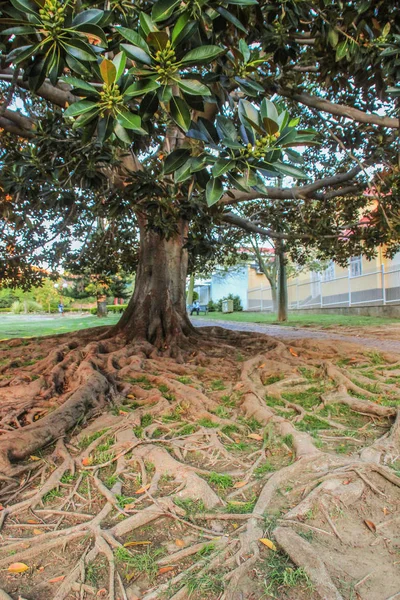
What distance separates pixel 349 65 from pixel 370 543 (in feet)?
13.2

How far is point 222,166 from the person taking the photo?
1.68m

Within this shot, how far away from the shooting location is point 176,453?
3.10 m

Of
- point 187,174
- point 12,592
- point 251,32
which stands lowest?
point 12,592

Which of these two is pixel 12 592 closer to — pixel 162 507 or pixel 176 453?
pixel 162 507

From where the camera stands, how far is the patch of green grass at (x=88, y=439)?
10.7 feet

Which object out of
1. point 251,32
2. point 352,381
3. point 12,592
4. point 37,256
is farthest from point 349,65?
point 37,256

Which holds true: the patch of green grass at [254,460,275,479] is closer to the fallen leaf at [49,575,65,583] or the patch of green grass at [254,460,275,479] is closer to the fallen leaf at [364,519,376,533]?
the fallen leaf at [364,519,376,533]

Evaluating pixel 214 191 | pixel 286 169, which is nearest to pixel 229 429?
pixel 214 191

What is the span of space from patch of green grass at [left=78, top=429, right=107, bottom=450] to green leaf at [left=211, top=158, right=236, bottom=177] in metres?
2.61

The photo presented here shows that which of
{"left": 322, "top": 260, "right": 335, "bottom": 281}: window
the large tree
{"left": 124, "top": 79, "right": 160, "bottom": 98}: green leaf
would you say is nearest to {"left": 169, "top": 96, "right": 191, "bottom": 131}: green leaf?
the large tree

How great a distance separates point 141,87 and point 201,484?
2342 mm

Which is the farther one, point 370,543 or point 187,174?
point 370,543

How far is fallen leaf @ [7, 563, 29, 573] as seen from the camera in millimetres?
1897

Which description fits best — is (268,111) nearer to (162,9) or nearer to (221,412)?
(162,9)
